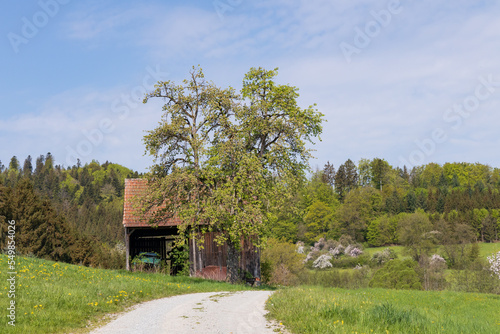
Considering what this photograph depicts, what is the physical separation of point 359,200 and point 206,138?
10618cm

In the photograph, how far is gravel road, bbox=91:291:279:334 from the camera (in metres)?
9.77

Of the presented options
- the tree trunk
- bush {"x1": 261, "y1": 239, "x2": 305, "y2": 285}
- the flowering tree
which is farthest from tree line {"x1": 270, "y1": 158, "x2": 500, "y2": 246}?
the tree trunk

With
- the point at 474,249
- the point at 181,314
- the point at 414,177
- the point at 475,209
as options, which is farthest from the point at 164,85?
the point at 414,177

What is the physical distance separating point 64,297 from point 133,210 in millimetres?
17141

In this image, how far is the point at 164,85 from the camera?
25562 millimetres

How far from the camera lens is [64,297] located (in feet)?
38.7

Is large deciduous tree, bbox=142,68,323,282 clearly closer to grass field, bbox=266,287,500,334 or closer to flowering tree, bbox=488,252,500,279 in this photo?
grass field, bbox=266,287,500,334

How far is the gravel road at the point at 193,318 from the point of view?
977 centimetres

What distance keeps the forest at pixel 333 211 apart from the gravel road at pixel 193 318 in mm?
10507

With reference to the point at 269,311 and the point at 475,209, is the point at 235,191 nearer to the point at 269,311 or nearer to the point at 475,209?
the point at 269,311

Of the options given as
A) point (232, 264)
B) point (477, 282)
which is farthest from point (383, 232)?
point (232, 264)

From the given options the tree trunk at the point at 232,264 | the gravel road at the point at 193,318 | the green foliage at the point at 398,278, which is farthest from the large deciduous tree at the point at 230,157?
the green foliage at the point at 398,278

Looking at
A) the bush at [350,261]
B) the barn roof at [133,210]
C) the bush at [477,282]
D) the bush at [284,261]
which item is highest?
the barn roof at [133,210]

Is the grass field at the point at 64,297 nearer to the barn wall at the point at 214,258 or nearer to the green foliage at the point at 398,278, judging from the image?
the barn wall at the point at 214,258
